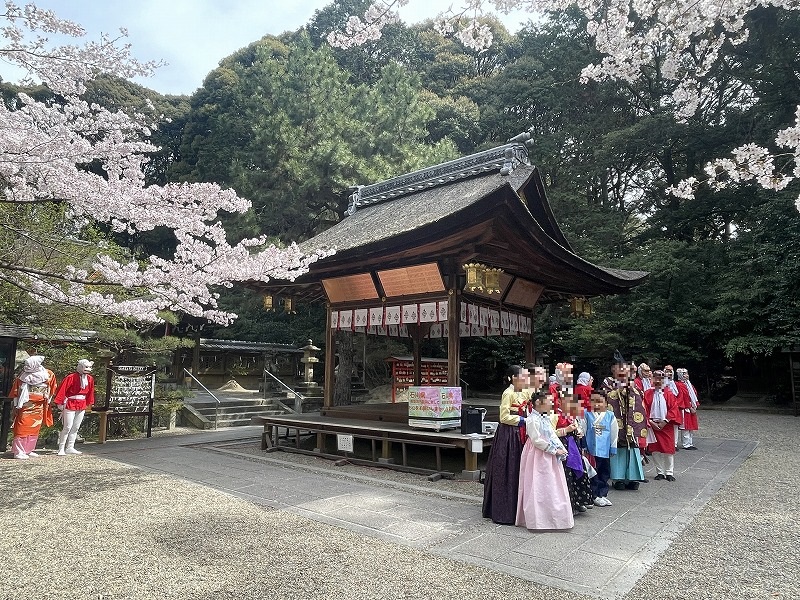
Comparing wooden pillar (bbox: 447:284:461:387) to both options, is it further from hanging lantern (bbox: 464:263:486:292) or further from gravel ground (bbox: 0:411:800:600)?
gravel ground (bbox: 0:411:800:600)

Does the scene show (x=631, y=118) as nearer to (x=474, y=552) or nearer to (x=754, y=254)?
(x=754, y=254)

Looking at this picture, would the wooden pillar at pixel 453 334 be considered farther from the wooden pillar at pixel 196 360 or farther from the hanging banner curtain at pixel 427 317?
the wooden pillar at pixel 196 360

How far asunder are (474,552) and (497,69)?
1493 inches

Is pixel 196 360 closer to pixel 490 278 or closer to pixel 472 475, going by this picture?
pixel 490 278

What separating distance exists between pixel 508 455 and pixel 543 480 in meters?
0.45

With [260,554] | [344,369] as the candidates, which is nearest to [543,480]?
[260,554]

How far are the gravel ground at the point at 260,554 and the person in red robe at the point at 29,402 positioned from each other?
244 centimetres

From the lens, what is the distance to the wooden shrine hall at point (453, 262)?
7747mm

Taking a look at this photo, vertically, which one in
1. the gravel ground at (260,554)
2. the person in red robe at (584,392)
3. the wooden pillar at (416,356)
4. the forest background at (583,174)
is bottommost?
the gravel ground at (260,554)

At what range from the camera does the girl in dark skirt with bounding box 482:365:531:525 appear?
16.6 ft

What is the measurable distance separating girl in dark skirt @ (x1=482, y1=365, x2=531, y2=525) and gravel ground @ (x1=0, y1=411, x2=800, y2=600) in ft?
4.05

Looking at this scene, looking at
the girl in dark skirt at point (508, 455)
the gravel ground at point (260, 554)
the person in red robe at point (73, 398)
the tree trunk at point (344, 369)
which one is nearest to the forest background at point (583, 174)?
the person in red robe at point (73, 398)

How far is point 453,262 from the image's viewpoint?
333 inches

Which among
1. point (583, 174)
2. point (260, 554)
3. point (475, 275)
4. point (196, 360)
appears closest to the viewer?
point (260, 554)
